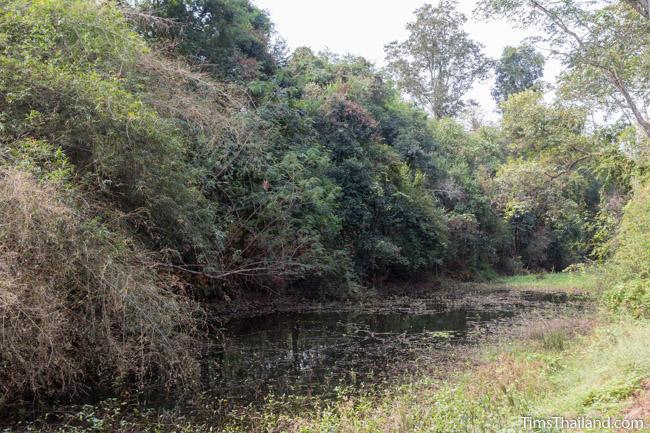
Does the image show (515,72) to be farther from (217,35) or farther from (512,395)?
(512,395)

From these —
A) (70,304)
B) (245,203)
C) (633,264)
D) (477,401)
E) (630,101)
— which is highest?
(630,101)

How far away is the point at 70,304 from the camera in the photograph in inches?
299

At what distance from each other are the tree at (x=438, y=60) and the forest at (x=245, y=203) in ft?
31.9

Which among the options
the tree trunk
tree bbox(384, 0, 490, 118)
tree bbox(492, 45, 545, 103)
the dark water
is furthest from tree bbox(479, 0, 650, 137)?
tree bbox(492, 45, 545, 103)

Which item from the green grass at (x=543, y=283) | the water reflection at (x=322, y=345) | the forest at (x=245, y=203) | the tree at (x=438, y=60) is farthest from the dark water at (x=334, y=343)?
the tree at (x=438, y=60)

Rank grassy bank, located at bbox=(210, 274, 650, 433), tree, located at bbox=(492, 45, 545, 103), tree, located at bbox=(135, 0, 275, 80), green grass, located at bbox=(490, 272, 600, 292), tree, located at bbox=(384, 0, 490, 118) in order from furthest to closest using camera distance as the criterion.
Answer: tree, located at bbox=(492, 45, 545, 103) < tree, located at bbox=(384, 0, 490, 118) < green grass, located at bbox=(490, 272, 600, 292) < tree, located at bbox=(135, 0, 275, 80) < grassy bank, located at bbox=(210, 274, 650, 433)

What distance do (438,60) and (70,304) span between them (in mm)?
36630

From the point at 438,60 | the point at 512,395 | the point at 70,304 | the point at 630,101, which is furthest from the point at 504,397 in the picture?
the point at 438,60

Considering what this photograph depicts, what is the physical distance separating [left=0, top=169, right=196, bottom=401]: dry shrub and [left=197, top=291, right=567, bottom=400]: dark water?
1.43m

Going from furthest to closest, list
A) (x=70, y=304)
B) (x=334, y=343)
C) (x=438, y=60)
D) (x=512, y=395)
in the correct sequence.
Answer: (x=438, y=60) < (x=334, y=343) < (x=70, y=304) < (x=512, y=395)

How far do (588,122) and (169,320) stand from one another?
13956 mm

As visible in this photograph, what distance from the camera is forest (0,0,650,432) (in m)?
6.83

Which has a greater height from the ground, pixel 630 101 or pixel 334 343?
pixel 630 101

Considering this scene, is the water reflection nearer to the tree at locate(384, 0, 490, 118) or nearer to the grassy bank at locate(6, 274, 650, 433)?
the grassy bank at locate(6, 274, 650, 433)
